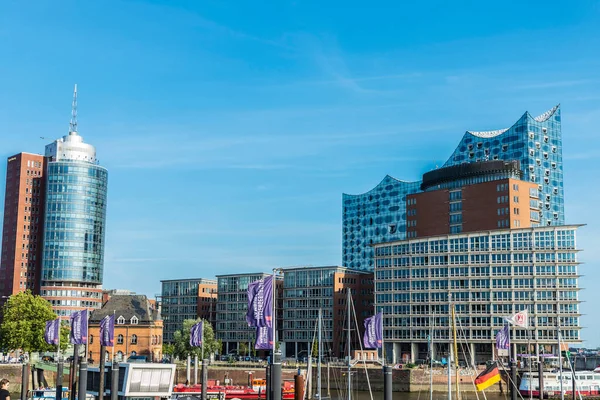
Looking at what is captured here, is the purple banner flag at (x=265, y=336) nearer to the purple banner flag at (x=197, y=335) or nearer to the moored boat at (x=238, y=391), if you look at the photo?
the purple banner flag at (x=197, y=335)

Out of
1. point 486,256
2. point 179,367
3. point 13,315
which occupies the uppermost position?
point 486,256

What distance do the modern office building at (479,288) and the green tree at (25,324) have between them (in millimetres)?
76345

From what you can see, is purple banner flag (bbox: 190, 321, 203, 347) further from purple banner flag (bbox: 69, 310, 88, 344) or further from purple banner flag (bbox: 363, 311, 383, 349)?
purple banner flag (bbox: 363, 311, 383, 349)

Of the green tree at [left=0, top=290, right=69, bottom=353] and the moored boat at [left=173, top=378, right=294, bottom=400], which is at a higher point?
the green tree at [left=0, top=290, right=69, bottom=353]

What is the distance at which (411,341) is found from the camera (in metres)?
181

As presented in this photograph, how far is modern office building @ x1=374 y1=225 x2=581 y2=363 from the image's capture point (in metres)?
164

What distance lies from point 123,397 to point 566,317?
4786 inches

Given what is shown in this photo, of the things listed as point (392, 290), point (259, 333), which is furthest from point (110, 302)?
point (259, 333)

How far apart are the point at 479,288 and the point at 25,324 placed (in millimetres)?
92281

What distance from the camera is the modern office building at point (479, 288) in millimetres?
164375

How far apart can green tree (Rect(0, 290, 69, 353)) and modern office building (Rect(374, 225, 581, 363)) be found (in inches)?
3006

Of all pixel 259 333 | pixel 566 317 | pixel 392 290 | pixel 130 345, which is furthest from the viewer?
pixel 392 290

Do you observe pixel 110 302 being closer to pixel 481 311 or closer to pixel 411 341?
pixel 411 341

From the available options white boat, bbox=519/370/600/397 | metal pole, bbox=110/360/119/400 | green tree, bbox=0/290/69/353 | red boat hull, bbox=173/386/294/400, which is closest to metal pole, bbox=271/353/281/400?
metal pole, bbox=110/360/119/400
